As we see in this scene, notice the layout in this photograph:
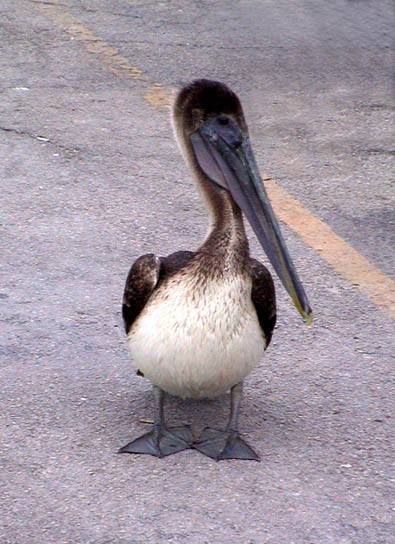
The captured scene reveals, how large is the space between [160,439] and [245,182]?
3.27ft

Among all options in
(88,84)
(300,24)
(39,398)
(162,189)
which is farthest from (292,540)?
(300,24)

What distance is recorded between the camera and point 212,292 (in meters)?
3.76

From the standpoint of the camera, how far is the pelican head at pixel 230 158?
3879mm

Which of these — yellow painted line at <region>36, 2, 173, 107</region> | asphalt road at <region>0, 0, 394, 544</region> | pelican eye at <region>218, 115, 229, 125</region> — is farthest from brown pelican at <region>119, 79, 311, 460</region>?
yellow painted line at <region>36, 2, 173, 107</region>

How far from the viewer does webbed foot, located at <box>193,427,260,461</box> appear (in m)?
3.90

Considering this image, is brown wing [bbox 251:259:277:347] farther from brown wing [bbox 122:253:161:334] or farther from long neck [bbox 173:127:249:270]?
brown wing [bbox 122:253:161:334]

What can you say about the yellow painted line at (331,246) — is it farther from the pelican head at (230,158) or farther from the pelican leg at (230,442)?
the pelican leg at (230,442)

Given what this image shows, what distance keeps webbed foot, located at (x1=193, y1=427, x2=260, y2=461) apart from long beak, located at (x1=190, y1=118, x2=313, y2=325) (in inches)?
20.9

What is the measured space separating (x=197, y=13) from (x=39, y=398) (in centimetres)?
619

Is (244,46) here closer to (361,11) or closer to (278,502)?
(361,11)

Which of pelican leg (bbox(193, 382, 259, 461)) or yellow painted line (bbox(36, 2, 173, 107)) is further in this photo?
yellow painted line (bbox(36, 2, 173, 107))

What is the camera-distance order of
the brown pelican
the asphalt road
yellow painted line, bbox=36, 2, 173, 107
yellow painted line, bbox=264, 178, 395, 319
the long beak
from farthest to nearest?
yellow painted line, bbox=36, 2, 173, 107 → yellow painted line, bbox=264, 178, 395, 319 → the long beak → the brown pelican → the asphalt road

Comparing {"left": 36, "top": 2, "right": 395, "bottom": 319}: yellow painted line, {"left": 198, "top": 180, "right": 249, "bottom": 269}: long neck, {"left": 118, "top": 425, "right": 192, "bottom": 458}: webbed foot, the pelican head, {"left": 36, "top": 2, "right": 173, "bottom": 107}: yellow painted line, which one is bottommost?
{"left": 36, "top": 2, "right": 173, "bottom": 107}: yellow painted line

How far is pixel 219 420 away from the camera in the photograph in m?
4.20
